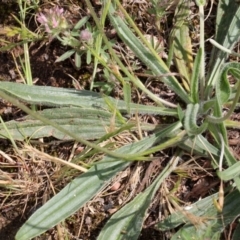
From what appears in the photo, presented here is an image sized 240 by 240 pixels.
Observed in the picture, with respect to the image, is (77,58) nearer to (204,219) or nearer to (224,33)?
(224,33)

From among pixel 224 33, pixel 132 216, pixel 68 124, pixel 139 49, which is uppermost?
pixel 224 33

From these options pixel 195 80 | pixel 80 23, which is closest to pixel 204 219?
pixel 195 80

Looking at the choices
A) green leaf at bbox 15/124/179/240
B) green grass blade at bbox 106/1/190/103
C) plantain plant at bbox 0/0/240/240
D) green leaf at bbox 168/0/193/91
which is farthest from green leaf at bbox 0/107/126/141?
green leaf at bbox 168/0/193/91

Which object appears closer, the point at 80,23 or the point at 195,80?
the point at 195,80

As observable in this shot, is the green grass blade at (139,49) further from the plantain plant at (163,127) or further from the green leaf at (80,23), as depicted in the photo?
the green leaf at (80,23)

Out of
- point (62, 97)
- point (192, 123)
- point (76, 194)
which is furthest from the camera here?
point (62, 97)

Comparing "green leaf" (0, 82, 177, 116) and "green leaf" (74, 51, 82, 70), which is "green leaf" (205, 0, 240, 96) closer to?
"green leaf" (0, 82, 177, 116)

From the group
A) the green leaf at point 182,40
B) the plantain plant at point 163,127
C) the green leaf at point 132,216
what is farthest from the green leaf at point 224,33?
the green leaf at point 132,216
